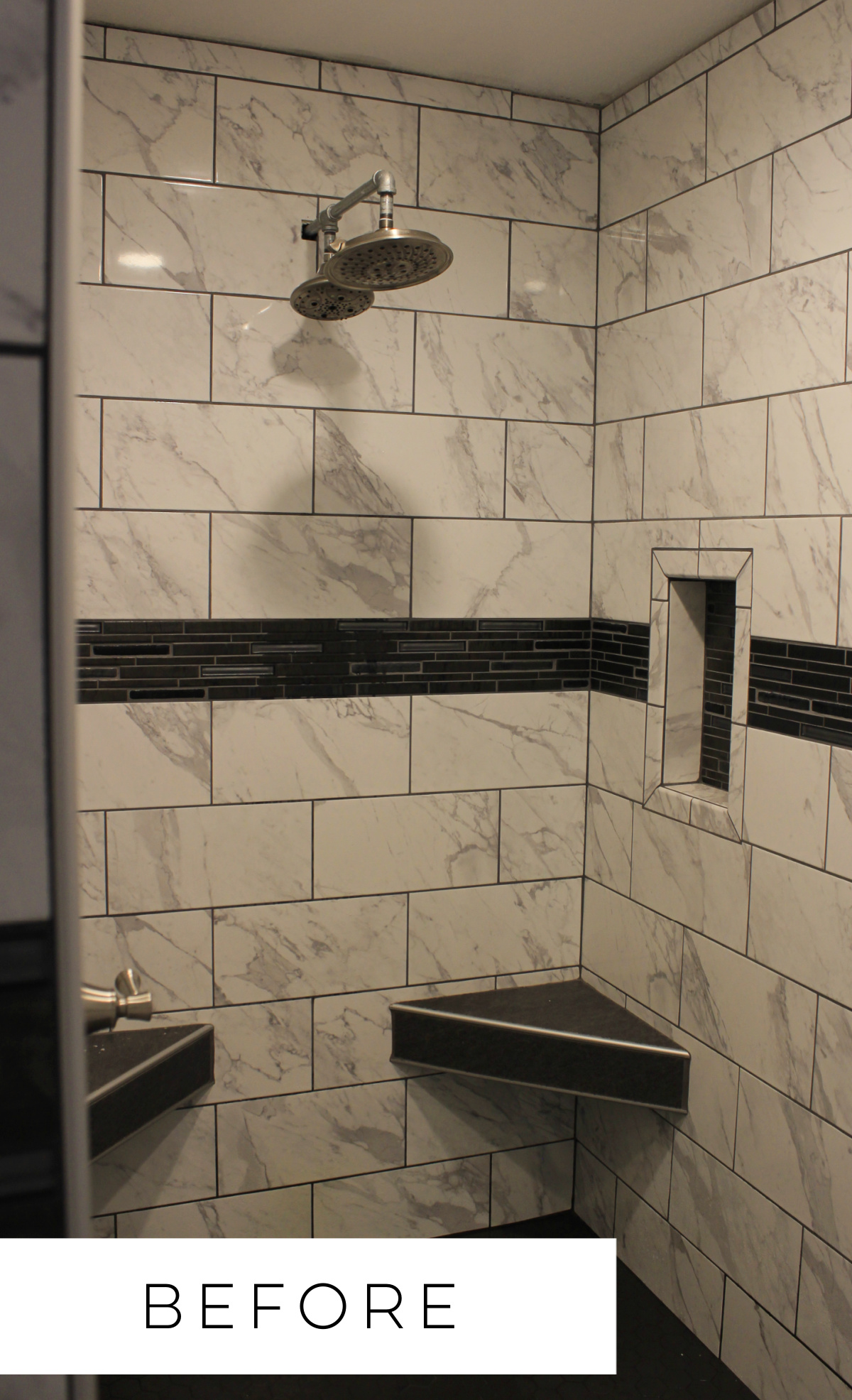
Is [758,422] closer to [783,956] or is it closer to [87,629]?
[783,956]

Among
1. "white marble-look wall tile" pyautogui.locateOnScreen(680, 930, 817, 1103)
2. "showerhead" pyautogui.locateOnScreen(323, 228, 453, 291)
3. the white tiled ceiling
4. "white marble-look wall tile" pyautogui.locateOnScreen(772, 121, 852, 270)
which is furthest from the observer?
the white tiled ceiling

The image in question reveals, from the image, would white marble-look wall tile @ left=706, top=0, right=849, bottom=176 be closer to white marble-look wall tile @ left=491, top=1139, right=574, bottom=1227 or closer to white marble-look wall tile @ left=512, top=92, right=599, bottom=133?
white marble-look wall tile @ left=512, top=92, right=599, bottom=133

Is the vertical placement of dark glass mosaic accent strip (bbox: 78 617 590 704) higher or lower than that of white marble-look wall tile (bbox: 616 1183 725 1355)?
higher

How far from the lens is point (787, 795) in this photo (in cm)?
182

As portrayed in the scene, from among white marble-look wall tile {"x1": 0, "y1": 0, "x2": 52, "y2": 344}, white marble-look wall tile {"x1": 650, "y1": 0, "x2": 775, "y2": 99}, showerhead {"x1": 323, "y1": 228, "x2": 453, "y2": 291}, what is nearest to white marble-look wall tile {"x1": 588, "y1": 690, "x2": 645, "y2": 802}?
showerhead {"x1": 323, "y1": 228, "x2": 453, "y2": 291}

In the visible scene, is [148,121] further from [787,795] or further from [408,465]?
[787,795]

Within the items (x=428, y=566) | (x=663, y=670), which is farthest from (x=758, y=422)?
(x=428, y=566)

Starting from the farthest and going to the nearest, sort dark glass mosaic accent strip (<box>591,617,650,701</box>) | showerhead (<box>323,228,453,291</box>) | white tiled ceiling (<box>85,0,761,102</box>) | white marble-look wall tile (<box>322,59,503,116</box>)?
dark glass mosaic accent strip (<box>591,617,650,701</box>)
white marble-look wall tile (<box>322,59,503,116</box>)
white tiled ceiling (<box>85,0,761,102</box>)
showerhead (<box>323,228,453,291</box>)

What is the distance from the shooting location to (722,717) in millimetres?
2115

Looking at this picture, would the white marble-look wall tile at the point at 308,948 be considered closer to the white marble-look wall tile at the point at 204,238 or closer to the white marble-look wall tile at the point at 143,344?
the white marble-look wall tile at the point at 143,344

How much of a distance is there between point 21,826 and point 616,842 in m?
2.16

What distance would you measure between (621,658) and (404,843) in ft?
2.22

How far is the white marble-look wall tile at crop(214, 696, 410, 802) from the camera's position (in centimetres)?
216

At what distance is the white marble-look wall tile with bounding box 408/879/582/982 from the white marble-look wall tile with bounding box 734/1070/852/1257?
64 centimetres
